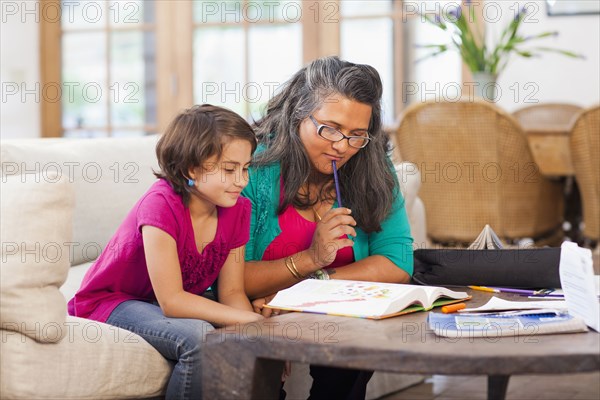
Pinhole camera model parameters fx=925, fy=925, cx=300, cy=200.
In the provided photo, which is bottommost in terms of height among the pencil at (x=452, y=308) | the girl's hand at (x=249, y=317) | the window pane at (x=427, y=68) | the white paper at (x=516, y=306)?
the girl's hand at (x=249, y=317)

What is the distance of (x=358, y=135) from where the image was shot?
1935mm

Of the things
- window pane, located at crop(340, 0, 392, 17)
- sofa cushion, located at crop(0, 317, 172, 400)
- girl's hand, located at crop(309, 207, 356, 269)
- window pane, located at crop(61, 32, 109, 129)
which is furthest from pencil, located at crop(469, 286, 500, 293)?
window pane, located at crop(61, 32, 109, 129)

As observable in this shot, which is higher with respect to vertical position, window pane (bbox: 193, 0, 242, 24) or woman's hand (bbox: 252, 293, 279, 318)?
window pane (bbox: 193, 0, 242, 24)

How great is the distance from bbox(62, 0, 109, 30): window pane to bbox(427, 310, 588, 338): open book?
14.9 feet

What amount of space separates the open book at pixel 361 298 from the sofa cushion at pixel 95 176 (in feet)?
2.77

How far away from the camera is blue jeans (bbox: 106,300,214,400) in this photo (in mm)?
1600

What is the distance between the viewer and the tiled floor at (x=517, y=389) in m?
2.61

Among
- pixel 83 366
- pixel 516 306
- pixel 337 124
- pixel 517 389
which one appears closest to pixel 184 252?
pixel 83 366

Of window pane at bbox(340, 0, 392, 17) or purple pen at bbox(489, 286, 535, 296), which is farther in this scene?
window pane at bbox(340, 0, 392, 17)

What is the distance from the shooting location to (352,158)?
6.88 ft

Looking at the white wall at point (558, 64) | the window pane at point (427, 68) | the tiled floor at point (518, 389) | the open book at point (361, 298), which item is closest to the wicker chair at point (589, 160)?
the tiled floor at point (518, 389)

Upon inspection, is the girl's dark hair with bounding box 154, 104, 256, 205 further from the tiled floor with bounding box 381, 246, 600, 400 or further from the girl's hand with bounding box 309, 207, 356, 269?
the tiled floor with bounding box 381, 246, 600, 400

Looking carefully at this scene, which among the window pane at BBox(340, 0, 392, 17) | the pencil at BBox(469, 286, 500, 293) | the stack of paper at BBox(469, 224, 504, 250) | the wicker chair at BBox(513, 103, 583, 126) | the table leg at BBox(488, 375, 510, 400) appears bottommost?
the table leg at BBox(488, 375, 510, 400)

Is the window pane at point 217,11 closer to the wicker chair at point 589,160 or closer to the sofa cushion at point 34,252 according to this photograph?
the wicker chair at point 589,160
